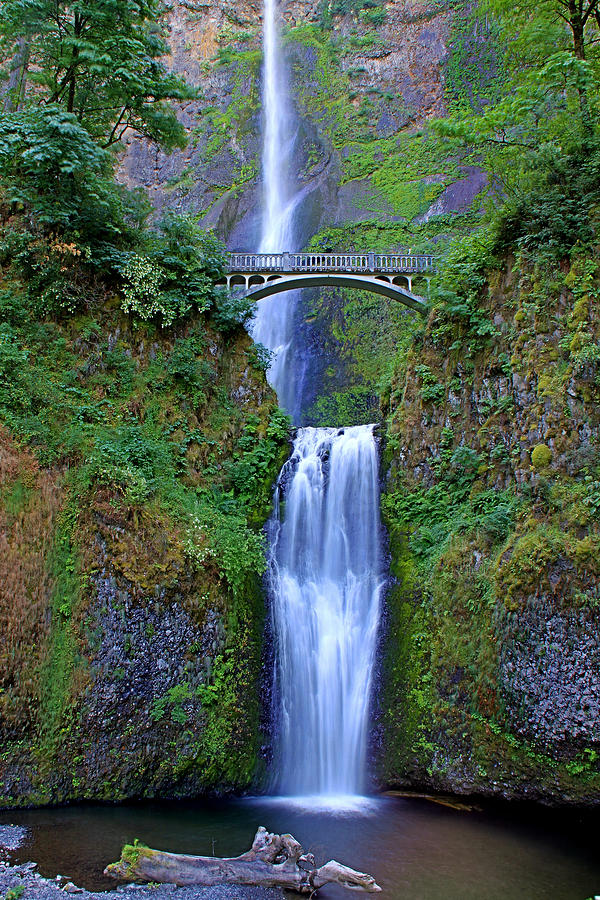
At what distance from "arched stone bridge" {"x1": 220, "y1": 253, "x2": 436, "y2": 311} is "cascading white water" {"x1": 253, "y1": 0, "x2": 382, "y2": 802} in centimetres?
630

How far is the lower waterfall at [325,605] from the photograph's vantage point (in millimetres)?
10031

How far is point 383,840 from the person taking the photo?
761cm

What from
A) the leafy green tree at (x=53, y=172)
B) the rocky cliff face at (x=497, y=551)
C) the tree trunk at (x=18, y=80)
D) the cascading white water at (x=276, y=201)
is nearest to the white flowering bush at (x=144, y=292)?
the leafy green tree at (x=53, y=172)

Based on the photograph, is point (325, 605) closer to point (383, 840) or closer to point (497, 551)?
point (497, 551)

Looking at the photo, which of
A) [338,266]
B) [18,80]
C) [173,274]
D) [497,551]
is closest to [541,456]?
[497,551]

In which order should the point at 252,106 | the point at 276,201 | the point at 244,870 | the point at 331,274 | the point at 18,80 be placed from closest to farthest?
the point at 244,870
the point at 18,80
the point at 331,274
the point at 276,201
the point at 252,106

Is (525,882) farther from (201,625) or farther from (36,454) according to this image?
(36,454)

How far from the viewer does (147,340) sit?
42.1 feet

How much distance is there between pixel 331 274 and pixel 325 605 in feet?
36.2

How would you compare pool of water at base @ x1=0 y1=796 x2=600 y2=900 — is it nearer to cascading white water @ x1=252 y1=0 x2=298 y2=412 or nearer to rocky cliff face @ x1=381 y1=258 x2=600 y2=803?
rocky cliff face @ x1=381 y1=258 x2=600 y2=803

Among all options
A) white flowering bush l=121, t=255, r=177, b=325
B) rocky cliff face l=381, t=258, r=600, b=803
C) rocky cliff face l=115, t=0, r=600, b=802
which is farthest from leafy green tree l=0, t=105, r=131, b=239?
rocky cliff face l=381, t=258, r=600, b=803

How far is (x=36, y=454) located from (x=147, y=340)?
12.5 ft

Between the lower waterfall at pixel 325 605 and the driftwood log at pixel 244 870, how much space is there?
338 centimetres

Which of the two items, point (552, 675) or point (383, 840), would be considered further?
point (552, 675)
